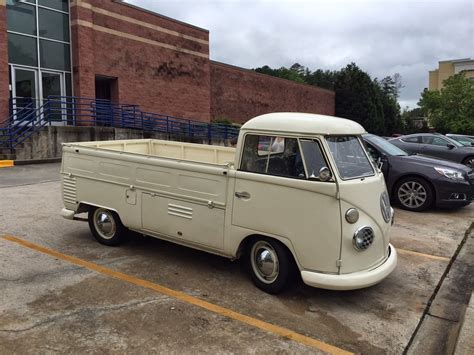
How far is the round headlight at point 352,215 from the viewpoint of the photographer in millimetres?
4312

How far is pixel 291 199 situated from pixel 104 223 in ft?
9.78

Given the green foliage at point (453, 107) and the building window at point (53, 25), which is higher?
the building window at point (53, 25)

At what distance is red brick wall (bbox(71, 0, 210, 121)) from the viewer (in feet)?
69.7

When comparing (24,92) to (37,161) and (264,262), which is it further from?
(264,262)

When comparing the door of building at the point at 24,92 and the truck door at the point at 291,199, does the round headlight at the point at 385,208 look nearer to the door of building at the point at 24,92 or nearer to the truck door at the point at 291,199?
the truck door at the point at 291,199

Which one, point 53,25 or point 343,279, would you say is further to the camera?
point 53,25

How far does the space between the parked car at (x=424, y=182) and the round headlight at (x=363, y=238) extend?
4.76 m

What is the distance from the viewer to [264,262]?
4.79m

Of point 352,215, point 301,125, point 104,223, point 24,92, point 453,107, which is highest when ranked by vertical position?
point 453,107

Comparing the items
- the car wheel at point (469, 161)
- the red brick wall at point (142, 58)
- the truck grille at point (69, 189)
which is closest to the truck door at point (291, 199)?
the truck grille at point (69, 189)

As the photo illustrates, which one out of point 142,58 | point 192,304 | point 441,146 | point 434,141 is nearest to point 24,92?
point 142,58

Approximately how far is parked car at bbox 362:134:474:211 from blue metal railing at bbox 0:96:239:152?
1248 cm

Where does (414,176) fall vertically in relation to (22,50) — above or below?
below

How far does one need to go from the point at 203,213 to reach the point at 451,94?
45.7 m
